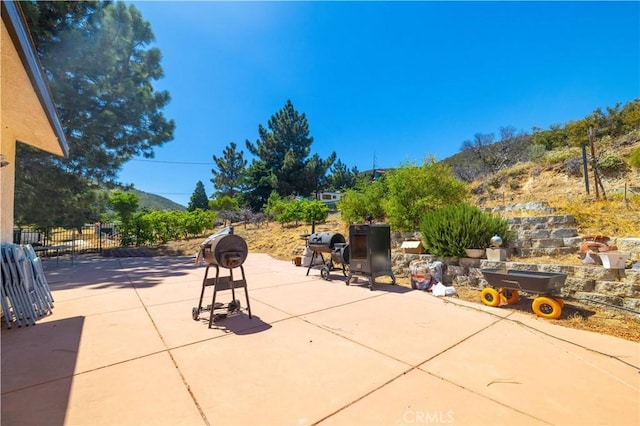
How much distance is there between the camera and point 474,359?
2.26m

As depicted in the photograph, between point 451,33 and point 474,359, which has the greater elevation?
point 451,33

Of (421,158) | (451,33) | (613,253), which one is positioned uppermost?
(451,33)

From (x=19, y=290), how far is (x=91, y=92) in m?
8.44

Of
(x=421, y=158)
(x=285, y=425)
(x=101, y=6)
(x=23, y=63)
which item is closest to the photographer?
(x=285, y=425)

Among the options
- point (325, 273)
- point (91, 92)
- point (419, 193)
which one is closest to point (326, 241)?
point (325, 273)

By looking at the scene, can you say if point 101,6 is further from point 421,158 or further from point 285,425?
point 285,425

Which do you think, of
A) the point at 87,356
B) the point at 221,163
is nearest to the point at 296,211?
the point at 87,356

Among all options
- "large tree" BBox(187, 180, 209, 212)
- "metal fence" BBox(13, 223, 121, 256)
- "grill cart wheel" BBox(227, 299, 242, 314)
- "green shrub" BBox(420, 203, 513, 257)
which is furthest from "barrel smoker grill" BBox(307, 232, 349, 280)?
"large tree" BBox(187, 180, 209, 212)

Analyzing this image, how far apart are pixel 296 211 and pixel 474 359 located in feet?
38.5

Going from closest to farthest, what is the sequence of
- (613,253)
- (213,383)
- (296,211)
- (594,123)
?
(213,383) < (613,253) < (296,211) < (594,123)

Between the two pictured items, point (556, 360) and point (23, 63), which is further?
point (23, 63)

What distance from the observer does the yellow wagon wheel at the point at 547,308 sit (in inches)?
124

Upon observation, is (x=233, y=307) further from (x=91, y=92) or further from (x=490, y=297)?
(x=91, y=92)

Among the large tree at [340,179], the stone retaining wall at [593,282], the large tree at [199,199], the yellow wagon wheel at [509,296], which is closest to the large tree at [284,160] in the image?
the large tree at [340,179]
